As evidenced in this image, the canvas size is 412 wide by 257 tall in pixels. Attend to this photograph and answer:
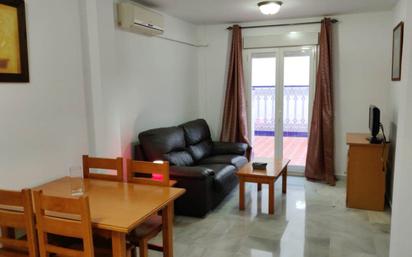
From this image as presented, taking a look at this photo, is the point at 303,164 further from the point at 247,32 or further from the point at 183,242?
the point at 183,242

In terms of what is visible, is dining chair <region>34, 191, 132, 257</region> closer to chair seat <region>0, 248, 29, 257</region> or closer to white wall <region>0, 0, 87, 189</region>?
chair seat <region>0, 248, 29, 257</region>

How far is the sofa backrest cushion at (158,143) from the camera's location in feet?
13.0

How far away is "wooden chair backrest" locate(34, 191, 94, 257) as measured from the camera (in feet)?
5.95

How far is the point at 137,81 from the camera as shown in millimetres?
4215

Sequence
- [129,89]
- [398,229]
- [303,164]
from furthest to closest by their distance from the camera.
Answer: [303,164] → [129,89] → [398,229]

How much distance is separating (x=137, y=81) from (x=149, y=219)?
213 cm

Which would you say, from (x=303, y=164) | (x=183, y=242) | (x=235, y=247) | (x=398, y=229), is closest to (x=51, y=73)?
(x=183, y=242)

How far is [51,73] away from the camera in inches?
111

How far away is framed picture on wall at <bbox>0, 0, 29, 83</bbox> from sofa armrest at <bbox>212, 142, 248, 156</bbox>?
316cm

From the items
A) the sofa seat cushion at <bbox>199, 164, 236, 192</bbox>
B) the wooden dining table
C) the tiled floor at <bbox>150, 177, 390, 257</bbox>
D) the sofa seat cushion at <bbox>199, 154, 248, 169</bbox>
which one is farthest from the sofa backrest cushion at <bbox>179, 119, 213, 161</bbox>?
the wooden dining table

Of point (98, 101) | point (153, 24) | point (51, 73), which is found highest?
point (153, 24)

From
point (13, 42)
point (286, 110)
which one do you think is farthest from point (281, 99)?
point (13, 42)

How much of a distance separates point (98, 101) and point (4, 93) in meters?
0.91

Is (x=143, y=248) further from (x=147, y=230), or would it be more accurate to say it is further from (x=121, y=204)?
(x=121, y=204)
